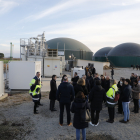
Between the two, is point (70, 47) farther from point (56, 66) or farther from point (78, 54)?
point (56, 66)

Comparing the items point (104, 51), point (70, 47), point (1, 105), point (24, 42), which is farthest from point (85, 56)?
point (1, 105)

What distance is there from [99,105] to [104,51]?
61.2 m

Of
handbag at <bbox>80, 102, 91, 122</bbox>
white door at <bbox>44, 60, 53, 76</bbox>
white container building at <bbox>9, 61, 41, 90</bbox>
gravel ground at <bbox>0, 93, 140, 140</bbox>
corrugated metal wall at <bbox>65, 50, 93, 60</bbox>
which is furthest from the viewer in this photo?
corrugated metal wall at <bbox>65, 50, 93, 60</bbox>

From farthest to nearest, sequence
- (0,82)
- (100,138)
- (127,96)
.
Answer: (0,82) → (127,96) → (100,138)

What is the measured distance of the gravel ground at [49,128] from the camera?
175 inches

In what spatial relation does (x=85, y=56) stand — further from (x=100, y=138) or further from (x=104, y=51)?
(x=100, y=138)

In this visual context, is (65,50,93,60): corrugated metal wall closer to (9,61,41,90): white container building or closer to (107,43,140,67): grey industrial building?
(107,43,140,67): grey industrial building

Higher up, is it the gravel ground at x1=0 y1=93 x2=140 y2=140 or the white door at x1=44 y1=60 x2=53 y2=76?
the white door at x1=44 y1=60 x2=53 y2=76

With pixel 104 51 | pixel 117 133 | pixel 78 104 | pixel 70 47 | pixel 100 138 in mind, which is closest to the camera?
pixel 78 104

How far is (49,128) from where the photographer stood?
16.4ft

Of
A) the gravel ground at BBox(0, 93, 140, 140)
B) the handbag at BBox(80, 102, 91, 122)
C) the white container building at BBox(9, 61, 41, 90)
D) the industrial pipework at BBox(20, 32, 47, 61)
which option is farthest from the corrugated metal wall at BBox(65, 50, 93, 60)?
the handbag at BBox(80, 102, 91, 122)

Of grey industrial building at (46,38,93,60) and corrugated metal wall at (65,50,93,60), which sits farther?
grey industrial building at (46,38,93,60)

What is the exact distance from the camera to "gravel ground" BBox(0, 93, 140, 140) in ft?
Result: 14.6

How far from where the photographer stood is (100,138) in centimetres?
438
